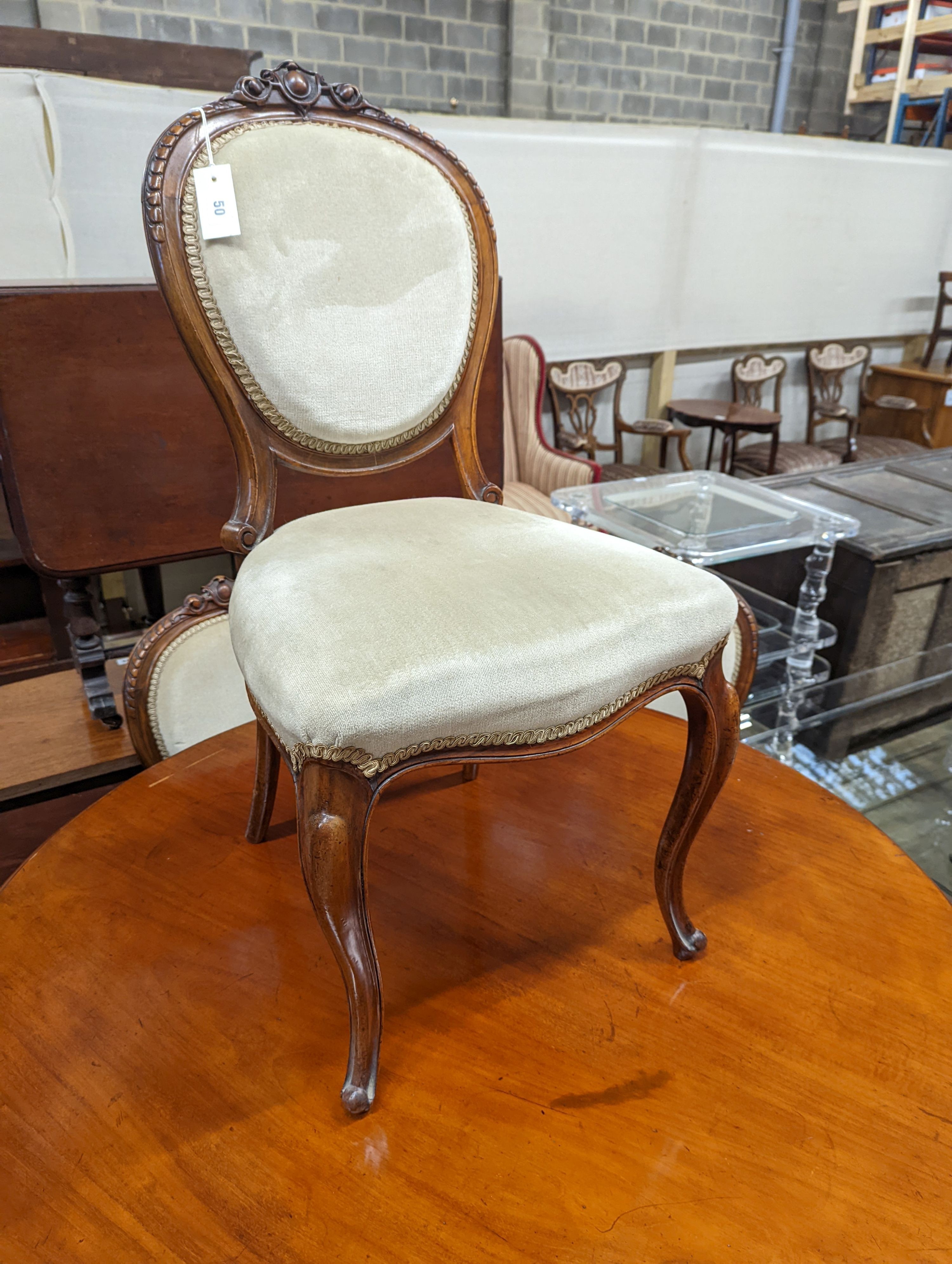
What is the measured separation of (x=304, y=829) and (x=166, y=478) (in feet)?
3.78

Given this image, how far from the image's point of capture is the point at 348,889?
0.54 m

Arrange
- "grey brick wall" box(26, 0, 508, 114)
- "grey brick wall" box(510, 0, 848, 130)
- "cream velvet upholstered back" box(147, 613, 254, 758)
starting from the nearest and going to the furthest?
"cream velvet upholstered back" box(147, 613, 254, 758) < "grey brick wall" box(26, 0, 508, 114) < "grey brick wall" box(510, 0, 848, 130)

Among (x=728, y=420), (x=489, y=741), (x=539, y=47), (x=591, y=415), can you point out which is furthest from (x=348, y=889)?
(x=539, y=47)

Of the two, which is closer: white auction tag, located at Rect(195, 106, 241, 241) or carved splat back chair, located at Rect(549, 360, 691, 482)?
white auction tag, located at Rect(195, 106, 241, 241)

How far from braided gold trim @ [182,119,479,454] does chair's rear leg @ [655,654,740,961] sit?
16.0 inches

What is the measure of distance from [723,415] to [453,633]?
123 inches

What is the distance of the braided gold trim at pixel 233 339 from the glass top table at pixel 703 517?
75 cm

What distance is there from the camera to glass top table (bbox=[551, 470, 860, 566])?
5.34 feet

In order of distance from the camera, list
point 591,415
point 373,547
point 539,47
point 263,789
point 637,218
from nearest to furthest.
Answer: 1. point 373,547
2. point 263,789
3. point 637,218
4. point 591,415
5. point 539,47

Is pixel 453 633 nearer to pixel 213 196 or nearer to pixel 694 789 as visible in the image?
pixel 694 789

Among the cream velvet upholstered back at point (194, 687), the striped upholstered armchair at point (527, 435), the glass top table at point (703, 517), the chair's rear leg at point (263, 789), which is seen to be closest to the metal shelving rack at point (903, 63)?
the striped upholstered armchair at point (527, 435)

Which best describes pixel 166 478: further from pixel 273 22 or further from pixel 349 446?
pixel 273 22

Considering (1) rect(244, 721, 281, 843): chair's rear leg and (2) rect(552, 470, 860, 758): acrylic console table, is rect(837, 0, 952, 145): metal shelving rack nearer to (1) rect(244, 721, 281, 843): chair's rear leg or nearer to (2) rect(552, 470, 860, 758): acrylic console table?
(2) rect(552, 470, 860, 758): acrylic console table

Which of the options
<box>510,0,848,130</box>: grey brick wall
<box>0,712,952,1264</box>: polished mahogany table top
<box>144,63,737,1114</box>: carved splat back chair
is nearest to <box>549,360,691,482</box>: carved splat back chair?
<box>510,0,848,130</box>: grey brick wall
